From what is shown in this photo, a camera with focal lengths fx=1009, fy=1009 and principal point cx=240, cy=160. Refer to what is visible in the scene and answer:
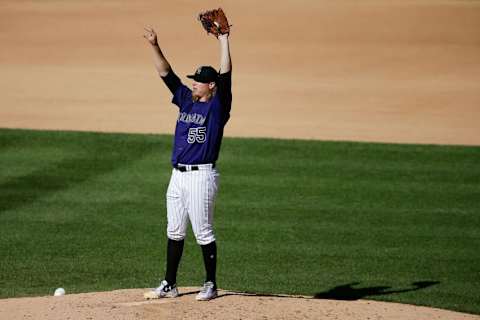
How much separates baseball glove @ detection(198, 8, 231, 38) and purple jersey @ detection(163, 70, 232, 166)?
15.3 inches

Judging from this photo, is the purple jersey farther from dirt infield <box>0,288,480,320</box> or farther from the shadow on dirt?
the shadow on dirt

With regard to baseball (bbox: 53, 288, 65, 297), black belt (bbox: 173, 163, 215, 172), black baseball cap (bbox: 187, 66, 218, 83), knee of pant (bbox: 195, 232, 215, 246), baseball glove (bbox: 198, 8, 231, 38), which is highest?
baseball glove (bbox: 198, 8, 231, 38)

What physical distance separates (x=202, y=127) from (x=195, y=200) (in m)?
0.58

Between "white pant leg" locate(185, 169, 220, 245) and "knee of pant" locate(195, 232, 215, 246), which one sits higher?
"white pant leg" locate(185, 169, 220, 245)

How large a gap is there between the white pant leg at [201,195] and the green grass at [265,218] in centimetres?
154

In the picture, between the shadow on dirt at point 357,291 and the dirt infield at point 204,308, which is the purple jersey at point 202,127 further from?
the shadow on dirt at point 357,291

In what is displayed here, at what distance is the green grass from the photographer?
977 centimetres

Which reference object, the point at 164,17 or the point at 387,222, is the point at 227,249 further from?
the point at 164,17

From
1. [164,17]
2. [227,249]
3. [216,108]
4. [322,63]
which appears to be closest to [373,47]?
[322,63]

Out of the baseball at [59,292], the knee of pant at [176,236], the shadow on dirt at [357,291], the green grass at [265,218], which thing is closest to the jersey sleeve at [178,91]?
the knee of pant at [176,236]

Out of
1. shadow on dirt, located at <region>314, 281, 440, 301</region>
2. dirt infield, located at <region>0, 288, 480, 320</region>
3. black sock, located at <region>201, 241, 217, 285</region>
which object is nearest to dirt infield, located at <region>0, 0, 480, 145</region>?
shadow on dirt, located at <region>314, 281, 440, 301</region>

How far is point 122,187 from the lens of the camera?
42.1 feet

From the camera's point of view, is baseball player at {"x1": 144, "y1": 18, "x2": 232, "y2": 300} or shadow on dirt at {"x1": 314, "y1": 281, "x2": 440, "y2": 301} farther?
shadow on dirt at {"x1": 314, "y1": 281, "x2": 440, "y2": 301}

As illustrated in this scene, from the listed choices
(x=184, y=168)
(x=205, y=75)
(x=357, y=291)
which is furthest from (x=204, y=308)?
(x=357, y=291)
